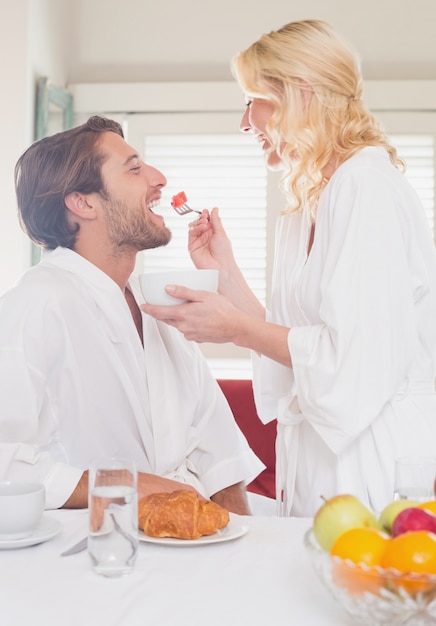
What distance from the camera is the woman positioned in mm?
1423

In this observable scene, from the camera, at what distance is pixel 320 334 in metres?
1.47

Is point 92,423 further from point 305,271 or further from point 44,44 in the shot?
point 44,44

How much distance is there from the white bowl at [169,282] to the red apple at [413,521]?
70cm

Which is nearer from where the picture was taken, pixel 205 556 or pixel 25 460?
pixel 205 556

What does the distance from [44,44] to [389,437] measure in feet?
10.1

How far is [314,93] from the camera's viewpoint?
160 cm

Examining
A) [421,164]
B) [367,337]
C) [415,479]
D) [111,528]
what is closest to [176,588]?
[111,528]

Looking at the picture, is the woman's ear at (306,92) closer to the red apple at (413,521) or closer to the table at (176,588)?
the table at (176,588)

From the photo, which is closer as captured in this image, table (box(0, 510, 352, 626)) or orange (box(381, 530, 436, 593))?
orange (box(381, 530, 436, 593))

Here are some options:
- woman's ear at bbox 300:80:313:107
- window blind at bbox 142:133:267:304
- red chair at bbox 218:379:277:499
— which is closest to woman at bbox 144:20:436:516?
woman's ear at bbox 300:80:313:107

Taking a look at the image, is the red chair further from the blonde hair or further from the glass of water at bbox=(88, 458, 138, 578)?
the glass of water at bbox=(88, 458, 138, 578)

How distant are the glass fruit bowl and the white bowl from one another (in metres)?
0.73

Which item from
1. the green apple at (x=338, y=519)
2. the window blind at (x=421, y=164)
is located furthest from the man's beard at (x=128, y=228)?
the window blind at (x=421, y=164)

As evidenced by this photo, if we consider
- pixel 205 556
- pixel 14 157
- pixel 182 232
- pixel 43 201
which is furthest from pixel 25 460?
pixel 182 232
